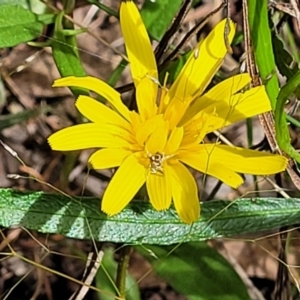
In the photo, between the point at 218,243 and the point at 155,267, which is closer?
the point at 155,267

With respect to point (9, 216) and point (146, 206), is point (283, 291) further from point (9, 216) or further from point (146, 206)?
point (9, 216)

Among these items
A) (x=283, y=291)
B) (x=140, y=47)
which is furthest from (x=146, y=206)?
(x=283, y=291)

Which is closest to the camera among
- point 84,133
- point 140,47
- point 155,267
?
point 84,133

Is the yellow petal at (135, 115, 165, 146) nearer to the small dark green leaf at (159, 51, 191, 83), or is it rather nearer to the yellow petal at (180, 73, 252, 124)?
the yellow petal at (180, 73, 252, 124)

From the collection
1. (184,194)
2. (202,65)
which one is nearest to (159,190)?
(184,194)

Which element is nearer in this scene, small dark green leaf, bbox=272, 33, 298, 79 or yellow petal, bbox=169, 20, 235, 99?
yellow petal, bbox=169, 20, 235, 99

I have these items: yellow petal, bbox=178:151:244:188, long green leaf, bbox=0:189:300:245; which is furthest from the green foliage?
→ yellow petal, bbox=178:151:244:188
